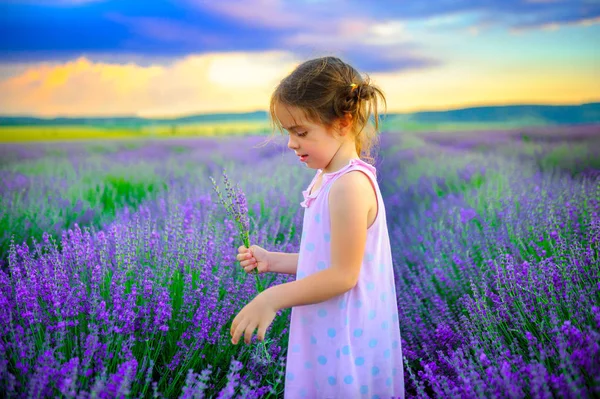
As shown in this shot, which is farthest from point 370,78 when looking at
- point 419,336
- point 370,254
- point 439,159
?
point 439,159

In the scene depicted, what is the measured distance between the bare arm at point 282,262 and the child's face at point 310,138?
1.24 ft

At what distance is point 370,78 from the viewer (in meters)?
1.79

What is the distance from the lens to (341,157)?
5.35 feet

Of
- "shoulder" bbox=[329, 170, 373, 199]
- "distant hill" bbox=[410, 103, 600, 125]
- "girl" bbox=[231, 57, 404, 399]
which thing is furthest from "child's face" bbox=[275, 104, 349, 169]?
"distant hill" bbox=[410, 103, 600, 125]

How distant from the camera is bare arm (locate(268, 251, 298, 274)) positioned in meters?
1.84

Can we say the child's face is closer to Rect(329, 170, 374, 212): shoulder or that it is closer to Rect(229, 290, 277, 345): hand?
Rect(329, 170, 374, 212): shoulder

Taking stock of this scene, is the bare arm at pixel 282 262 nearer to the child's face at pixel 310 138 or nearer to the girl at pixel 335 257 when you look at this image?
the girl at pixel 335 257

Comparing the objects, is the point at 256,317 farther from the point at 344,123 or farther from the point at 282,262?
the point at 344,123

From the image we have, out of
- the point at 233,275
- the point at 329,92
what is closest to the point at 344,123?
the point at 329,92

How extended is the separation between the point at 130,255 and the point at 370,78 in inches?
46.8

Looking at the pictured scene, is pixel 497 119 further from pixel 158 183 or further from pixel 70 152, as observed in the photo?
pixel 70 152

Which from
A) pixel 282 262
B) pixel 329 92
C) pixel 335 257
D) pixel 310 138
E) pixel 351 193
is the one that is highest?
pixel 329 92

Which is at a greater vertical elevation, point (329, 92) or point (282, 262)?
point (329, 92)

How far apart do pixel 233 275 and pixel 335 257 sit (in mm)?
1326
